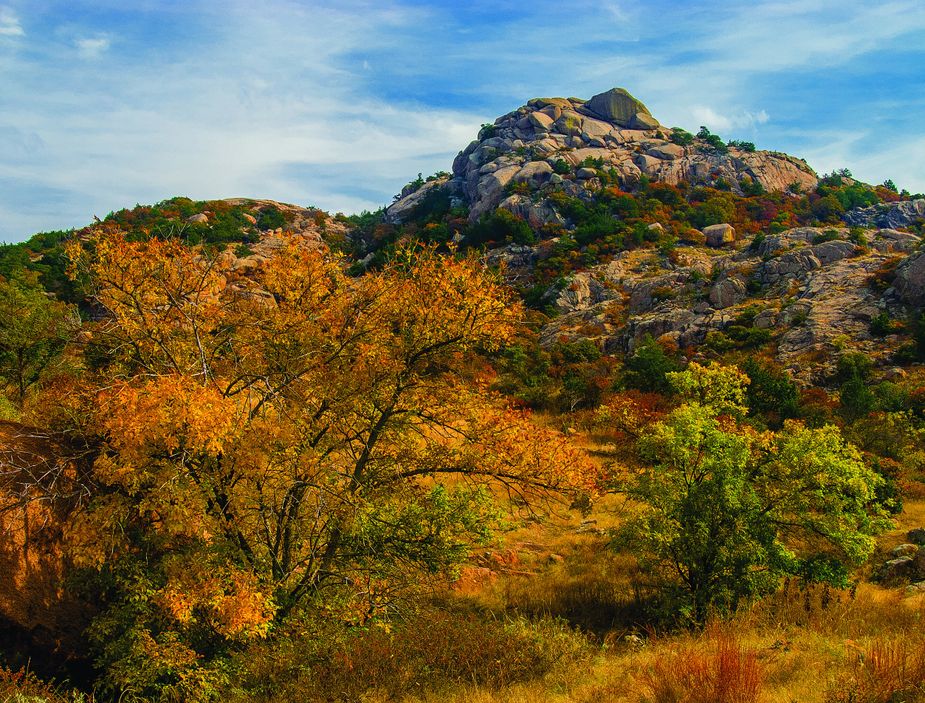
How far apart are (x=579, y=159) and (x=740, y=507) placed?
9382cm

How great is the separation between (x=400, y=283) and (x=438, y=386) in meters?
2.05

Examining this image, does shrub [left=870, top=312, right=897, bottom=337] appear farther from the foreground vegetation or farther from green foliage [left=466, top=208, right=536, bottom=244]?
green foliage [left=466, top=208, right=536, bottom=244]

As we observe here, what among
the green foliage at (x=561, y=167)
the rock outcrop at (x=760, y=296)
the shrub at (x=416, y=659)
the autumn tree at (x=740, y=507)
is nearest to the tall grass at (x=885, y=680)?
the shrub at (x=416, y=659)

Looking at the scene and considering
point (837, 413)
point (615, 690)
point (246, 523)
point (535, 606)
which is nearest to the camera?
point (615, 690)

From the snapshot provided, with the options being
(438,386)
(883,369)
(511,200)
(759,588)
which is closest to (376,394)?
(438,386)

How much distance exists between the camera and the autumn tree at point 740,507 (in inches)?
398

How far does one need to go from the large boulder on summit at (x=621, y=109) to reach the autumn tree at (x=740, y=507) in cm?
11640

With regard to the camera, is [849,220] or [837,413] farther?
[849,220]

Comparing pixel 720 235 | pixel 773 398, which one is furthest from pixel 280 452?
pixel 720 235

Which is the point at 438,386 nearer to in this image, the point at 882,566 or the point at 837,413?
the point at 882,566

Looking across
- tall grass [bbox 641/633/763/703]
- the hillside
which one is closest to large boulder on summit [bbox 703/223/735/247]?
the hillside

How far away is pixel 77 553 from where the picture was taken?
320 inches

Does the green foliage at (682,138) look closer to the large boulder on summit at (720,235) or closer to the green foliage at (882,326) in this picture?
the large boulder on summit at (720,235)

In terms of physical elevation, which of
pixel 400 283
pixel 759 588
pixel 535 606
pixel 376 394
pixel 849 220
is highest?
pixel 849 220
